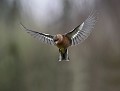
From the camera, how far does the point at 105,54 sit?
1.69 m

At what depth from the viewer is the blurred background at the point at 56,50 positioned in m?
1.66

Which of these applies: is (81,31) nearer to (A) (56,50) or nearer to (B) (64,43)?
(B) (64,43)

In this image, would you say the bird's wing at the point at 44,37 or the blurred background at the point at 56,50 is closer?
the bird's wing at the point at 44,37

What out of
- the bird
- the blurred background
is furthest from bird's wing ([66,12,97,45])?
the blurred background

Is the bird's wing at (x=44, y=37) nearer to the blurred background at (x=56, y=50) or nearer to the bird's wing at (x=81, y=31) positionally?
the bird's wing at (x=81, y=31)

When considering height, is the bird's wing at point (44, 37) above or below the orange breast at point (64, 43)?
above

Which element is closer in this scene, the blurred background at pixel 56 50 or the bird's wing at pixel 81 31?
the bird's wing at pixel 81 31

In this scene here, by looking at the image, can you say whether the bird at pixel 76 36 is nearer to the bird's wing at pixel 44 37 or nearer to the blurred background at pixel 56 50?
the bird's wing at pixel 44 37

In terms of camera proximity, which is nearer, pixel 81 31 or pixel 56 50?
pixel 81 31

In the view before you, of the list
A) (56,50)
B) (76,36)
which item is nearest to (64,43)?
(76,36)

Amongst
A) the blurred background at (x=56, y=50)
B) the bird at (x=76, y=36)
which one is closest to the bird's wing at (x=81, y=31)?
the bird at (x=76, y=36)

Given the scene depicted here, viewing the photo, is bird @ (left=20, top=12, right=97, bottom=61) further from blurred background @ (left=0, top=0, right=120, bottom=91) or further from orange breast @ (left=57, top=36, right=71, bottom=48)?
blurred background @ (left=0, top=0, right=120, bottom=91)

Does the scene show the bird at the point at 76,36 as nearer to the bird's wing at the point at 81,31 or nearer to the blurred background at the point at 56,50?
the bird's wing at the point at 81,31

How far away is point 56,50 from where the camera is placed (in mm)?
1834
